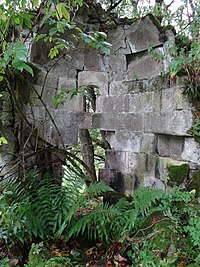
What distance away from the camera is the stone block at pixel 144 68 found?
342cm

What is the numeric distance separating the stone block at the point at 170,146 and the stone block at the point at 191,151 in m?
0.08

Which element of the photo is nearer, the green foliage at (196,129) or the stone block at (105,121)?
the green foliage at (196,129)

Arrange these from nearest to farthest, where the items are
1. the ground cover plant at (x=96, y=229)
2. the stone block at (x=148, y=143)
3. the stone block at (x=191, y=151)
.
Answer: the ground cover plant at (x=96, y=229) → the stone block at (x=191, y=151) → the stone block at (x=148, y=143)

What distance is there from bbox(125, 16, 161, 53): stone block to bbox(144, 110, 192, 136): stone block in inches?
38.6

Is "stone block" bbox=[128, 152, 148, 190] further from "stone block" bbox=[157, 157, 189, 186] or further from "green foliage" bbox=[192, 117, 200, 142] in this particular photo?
"green foliage" bbox=[192, 117, 200, 142]

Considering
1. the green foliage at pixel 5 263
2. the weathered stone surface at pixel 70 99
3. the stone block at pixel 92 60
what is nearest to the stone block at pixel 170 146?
the weathered stone surface at pixel 70 99

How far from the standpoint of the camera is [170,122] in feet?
9.39

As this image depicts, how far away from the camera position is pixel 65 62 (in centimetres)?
379

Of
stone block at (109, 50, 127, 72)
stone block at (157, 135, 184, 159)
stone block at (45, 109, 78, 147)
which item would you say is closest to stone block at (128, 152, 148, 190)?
stone block at (157, 135, 184, 159)

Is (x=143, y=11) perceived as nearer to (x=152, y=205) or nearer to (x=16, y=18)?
(x=16, y=18)

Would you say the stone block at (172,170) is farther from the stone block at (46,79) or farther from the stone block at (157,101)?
the stone block at (46,79)

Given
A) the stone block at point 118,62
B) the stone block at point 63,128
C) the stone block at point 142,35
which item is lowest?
the stone block at point 63,128

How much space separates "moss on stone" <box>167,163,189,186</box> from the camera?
2660 millimetres

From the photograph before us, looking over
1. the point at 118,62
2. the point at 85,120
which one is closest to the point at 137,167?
the point at 85,120
